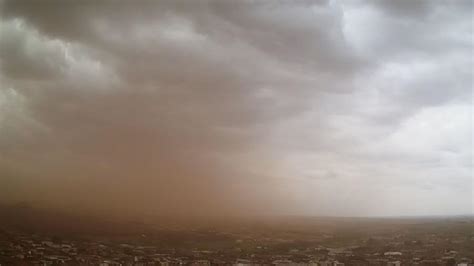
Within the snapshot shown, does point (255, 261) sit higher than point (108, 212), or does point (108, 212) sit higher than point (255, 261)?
point (108, 212)

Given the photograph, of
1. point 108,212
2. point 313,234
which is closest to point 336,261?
point 313,234

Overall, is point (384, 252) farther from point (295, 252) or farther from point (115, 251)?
point (115, 251)

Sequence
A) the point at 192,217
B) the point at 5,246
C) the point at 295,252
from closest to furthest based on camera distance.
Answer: the point at 5,246 < the point at 295,252 < the point at 192,217

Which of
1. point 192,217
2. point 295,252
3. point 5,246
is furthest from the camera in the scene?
point 192,217

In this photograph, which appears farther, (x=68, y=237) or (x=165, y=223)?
(x=165, y=223)

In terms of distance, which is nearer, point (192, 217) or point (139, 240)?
point (139, 240)

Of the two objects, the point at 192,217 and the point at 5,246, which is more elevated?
the point at 192,217

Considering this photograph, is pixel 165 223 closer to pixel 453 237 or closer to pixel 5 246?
pixel 5 246

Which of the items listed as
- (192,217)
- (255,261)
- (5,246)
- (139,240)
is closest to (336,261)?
(255,261)

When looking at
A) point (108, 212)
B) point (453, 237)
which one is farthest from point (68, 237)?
point (453, 237)
